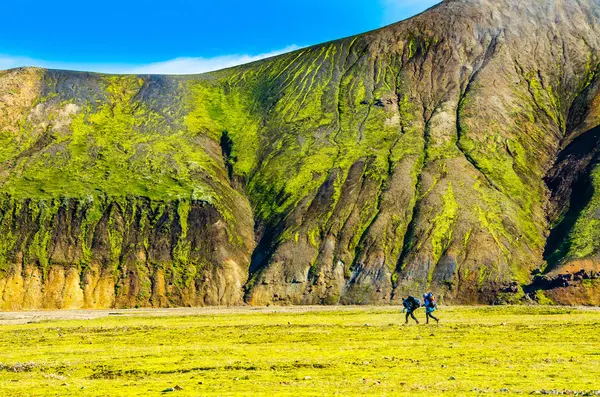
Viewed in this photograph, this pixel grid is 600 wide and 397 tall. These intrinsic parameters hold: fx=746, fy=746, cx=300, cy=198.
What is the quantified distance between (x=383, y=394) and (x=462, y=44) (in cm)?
14573

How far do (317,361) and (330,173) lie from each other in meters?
97.9

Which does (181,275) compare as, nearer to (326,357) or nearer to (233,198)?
(233,198)

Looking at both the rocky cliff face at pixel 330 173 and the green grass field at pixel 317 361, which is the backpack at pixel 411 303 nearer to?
the green grass field at pixel 317 361

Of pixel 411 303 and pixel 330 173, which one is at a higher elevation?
pixel 330 173

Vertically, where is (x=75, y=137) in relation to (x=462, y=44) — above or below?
below

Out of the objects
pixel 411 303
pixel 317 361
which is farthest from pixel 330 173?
pixel 317 361

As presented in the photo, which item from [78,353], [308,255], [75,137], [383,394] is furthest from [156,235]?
[383,394]

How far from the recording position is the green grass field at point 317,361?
24.5 m

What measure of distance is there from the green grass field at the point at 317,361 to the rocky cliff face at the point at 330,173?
2172 inches

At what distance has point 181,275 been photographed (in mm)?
112500

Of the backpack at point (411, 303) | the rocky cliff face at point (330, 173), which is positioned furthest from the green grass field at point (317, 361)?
the rocky cliff face at point (330, 173)

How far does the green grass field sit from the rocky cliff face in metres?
55.2

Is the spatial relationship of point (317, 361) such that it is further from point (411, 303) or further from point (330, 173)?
point (330, 173)

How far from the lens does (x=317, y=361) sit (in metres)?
31.6
